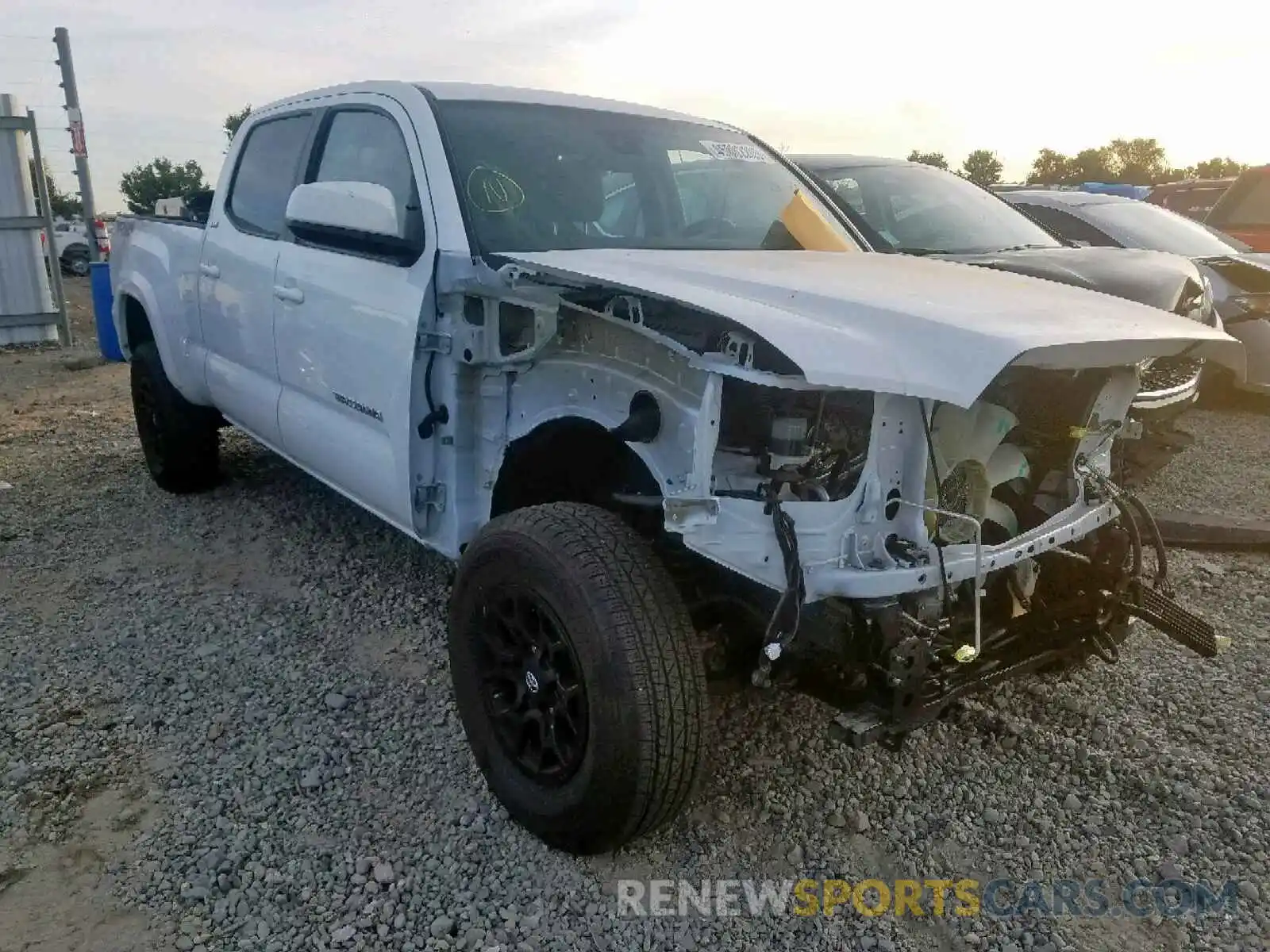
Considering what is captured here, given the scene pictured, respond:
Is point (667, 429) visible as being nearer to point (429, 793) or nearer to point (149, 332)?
point (429, 793)

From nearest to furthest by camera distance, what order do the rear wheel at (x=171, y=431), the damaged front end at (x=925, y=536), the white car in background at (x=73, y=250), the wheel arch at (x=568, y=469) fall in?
the damaged front end at (x=925, y=536) < the wheel arch at (x=568, y=469) < the rear wheel at (x=171, y=431) < the white car in background at (x=73, y=250)

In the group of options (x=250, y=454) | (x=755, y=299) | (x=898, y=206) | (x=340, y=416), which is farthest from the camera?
(x=250, y=454)

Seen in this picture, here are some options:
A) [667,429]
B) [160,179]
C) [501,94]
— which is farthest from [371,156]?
[160,179]

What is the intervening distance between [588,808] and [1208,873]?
1.53 metres

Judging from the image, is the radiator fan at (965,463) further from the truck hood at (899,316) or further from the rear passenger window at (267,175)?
the rear passenger window at (267,175)

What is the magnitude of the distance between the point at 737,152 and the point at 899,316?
6.28 ft

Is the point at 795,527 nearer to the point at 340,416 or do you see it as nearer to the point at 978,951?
the point at 978,951

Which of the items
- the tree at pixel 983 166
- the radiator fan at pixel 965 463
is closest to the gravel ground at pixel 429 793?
the radiator fan at pixel 965 463

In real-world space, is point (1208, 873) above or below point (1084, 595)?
below

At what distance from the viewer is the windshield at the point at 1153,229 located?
6.64 metres

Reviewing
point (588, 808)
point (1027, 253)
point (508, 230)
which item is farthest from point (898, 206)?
point (588, 808)

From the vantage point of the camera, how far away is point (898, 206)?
553 cm

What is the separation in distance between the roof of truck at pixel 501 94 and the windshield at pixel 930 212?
5.89 feet

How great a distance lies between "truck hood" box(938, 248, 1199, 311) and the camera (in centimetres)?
449
